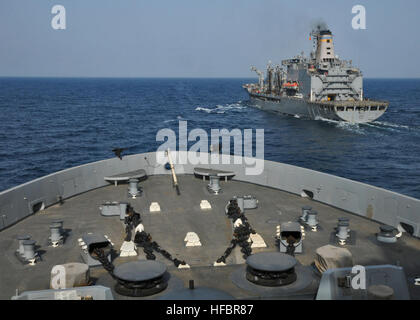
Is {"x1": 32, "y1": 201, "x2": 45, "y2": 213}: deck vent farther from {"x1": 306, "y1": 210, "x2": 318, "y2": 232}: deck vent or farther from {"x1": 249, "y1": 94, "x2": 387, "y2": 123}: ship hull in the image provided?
{"x1": 249, "y1": 94, "x2": 387, "y2": 123}: ship hull

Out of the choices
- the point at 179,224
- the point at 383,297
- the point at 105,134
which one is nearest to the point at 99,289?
the point at 383,297

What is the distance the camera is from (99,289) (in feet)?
24.3

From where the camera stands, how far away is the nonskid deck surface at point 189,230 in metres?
9.77

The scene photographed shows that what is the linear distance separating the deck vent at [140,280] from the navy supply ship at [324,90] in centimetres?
8403

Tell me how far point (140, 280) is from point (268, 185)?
446 inches

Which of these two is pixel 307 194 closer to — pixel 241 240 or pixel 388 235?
pixel 388 235

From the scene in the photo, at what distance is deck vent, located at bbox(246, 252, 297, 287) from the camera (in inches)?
334

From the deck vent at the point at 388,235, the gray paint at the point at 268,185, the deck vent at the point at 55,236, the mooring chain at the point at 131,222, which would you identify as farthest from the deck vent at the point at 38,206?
the deck vent at the point at 388,235

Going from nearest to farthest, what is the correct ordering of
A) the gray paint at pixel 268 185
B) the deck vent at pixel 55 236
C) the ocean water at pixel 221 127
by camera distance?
the deck vent at pixel 55 236
the gray paint at pixel 268 185
the ocean water at pixel 221 127

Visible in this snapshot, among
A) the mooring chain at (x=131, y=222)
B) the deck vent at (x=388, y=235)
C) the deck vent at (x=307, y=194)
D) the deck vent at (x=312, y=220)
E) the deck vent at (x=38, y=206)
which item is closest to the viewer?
the deck vent at (x=388, y=235)

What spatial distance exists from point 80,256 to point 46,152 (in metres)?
49.6

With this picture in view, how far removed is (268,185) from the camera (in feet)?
61.2

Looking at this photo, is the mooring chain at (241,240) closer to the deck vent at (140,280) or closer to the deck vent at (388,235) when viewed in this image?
the deck vent at (140,280)

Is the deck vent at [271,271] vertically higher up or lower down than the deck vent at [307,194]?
higher up
